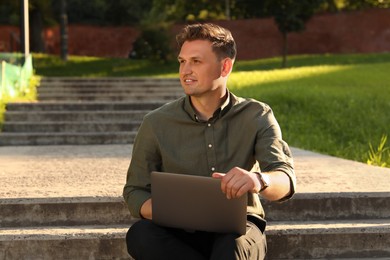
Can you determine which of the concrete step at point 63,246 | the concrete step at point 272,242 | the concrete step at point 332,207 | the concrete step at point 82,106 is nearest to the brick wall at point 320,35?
the concrete step at point 82,106

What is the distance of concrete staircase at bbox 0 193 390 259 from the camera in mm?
4898

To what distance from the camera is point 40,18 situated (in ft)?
95.3

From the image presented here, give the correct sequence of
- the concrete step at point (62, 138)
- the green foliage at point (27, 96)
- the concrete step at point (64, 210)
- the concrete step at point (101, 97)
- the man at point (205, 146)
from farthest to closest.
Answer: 1. the concrete step at point (101, 97)
2. the green foliage at point (27, 96)
3. the concrete step at point (62, 138)
4. the concrete step at point (64, 210)
5. the man at point (205, 146)

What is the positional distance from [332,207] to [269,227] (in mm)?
586

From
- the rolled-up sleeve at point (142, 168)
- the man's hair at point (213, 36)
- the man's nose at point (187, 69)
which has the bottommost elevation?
the rolled-up sleeve at point (142, 168)

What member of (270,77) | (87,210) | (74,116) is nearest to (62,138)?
(74,116)

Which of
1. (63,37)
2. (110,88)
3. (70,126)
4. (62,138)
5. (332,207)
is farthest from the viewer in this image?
(63,37)

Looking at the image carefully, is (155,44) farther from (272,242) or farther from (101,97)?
(272,242)

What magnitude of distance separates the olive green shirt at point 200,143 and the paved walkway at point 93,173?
4.58 ft

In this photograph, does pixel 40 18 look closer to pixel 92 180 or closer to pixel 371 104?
pixel 371 104

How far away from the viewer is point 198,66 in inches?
153

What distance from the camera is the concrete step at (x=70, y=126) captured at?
10.7 m

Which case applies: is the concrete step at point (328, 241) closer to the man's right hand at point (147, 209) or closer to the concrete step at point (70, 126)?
the man's right hand at point (147, 209)

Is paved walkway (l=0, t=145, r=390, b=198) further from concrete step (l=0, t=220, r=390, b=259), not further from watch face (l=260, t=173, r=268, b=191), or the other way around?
watch face (l=260, t=173, r=268, b=191)
